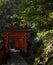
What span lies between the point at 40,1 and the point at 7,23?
10326 mm

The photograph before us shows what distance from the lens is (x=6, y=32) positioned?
15859 millimetres

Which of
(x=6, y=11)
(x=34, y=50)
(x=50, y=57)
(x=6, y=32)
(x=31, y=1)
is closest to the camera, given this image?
(x=31, y=1)

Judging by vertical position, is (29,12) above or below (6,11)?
above

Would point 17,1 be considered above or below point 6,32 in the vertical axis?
above

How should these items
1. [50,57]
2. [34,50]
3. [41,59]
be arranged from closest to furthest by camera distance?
[50,57] < [41,59] < [34,50]

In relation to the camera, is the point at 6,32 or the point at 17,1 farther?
the point at 17,1

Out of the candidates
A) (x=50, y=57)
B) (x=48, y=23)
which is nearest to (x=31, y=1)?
(x=48, y=23)

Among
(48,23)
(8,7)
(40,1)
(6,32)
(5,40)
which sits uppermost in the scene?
(40,1)

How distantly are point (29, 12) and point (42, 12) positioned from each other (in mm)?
549

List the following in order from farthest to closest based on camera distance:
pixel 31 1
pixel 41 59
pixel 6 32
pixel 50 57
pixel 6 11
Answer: pixel 6 11, pixel 6 32, pixel 41 59, pixel 50 57, pixel 31 1

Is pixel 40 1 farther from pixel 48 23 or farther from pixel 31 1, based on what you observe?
pixel 48 23

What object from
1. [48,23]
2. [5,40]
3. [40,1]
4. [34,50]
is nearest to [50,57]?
[48,23]

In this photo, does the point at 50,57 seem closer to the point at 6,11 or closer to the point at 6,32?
the point at 6,32

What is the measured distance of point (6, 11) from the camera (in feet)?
60.3
